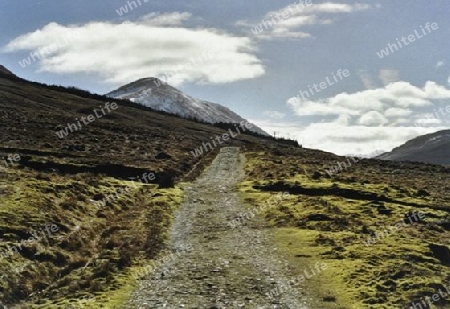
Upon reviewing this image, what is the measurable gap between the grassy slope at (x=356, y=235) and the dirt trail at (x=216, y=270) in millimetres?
1563

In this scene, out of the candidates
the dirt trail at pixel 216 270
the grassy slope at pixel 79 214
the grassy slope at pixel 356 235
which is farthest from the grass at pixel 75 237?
the grassy slope at pixel 356 235

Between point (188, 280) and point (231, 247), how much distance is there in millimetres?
6919

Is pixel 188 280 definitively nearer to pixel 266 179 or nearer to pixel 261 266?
pixel 261 266

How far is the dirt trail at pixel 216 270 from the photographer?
822 inches

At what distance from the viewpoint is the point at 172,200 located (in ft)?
148

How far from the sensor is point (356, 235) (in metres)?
32.3

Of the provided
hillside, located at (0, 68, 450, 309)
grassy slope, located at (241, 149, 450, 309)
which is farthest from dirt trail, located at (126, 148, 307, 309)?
grassy slope, located at (241, 149, 450, 309)

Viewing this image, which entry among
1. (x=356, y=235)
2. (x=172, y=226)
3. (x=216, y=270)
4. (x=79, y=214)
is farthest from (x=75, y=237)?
(x=356, y=235)

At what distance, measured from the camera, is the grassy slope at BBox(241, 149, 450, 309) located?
22.2m

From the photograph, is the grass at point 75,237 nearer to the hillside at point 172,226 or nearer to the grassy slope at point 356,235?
the hillside at point 172,226

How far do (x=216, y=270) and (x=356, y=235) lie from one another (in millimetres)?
12214

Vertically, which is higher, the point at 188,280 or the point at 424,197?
the point at 188,280

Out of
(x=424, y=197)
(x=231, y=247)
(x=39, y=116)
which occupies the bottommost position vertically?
(x=424, y=197)

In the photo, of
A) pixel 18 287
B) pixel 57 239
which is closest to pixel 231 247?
pixel 57 239
